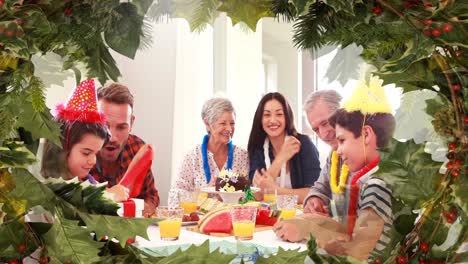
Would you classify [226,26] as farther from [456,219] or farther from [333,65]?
[456,219]

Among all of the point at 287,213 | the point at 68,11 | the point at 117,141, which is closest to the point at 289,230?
the point at 287,213

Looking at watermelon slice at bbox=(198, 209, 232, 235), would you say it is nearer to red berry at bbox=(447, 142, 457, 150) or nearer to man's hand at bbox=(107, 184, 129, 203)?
man's hand at bbox=(107, 184, 129, 203)

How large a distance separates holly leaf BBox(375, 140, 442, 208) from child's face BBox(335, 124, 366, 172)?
0.10 ft

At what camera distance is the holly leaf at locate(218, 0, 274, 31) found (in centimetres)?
59

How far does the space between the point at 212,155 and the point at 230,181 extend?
0.04 m

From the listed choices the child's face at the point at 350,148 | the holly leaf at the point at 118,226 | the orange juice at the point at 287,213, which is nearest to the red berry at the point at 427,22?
the child's face at the point at 350,148

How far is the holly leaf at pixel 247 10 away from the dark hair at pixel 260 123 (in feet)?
0.29

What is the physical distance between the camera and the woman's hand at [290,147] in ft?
2.12

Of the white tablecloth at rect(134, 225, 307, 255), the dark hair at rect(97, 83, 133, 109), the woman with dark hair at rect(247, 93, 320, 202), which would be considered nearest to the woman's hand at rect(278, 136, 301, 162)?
the woman with dark hair at rect(247, 93, 320, 202)

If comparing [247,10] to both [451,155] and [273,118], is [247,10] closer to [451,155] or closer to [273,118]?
[273,118]

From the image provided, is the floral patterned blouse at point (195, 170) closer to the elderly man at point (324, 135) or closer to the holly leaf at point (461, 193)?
the elderly man at point (324, 135)

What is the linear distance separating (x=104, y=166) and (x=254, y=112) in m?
0.19

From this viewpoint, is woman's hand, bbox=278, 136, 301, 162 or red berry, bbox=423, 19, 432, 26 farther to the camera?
woman's hand, bbox=278, 136, 301, 162

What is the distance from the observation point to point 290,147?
65cm
